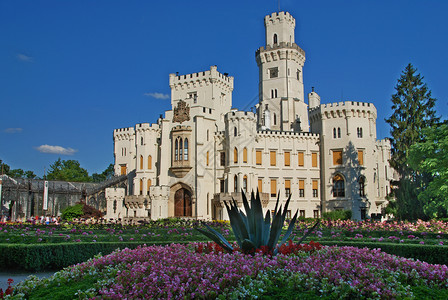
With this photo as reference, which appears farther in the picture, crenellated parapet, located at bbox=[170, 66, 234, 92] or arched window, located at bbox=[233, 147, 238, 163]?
crenellated parapet, located at bbox=[170, 66, 234, 92]

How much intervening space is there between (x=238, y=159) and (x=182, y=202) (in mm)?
7457

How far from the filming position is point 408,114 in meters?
40.9

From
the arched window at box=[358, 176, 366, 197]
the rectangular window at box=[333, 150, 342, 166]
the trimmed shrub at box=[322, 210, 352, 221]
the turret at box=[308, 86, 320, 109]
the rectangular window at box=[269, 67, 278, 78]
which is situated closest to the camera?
the trimmed shrub at box=[322, 210, 352, 221]

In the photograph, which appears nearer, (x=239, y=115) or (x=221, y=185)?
(x=239, y=115)

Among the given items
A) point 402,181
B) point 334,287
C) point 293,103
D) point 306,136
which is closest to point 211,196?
point 306,136

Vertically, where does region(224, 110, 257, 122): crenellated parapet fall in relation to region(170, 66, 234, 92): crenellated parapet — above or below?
below

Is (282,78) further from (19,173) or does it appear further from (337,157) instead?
(19,173)

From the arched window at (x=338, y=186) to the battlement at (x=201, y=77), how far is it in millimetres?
15930

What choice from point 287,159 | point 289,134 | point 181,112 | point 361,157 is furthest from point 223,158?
point 361,157

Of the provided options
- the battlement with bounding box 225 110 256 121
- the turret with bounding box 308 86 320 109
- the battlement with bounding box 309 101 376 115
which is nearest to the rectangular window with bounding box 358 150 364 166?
the battlement with bounding box 309 101 376 115

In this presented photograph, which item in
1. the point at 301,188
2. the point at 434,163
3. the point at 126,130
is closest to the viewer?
the point at 434,163

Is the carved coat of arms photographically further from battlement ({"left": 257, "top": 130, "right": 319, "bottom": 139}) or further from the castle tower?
the castle tower

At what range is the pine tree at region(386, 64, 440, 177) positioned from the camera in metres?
39.7

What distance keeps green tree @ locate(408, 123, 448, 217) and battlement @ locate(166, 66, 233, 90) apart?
22509 millimetres
